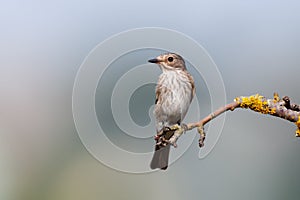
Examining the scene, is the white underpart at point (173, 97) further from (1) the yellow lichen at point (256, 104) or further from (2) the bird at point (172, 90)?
(1) the yellow lichen at point (256, 104)

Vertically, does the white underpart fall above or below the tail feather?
above

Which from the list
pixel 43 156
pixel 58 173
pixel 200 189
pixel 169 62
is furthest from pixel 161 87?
pixel 43 156

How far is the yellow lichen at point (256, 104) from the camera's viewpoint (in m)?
1.90

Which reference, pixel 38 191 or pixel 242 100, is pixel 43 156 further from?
pixel 242 100

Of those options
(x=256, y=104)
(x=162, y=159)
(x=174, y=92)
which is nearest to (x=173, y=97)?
(x=174, y=92)

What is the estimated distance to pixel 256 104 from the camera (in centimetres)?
196

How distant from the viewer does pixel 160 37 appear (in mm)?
1939

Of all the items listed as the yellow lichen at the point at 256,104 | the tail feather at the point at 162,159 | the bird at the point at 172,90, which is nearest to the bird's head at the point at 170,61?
the bird at the point at 172,90

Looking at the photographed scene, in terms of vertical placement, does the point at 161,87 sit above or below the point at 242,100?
above

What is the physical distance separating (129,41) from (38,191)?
10.5 ft

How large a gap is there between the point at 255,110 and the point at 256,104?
0.03 meters

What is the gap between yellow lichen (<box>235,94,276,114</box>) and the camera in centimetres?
190

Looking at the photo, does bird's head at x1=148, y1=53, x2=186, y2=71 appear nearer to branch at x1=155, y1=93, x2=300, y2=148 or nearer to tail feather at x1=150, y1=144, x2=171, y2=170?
tail feather at x1=150, y1=144, x2=171, y2=170

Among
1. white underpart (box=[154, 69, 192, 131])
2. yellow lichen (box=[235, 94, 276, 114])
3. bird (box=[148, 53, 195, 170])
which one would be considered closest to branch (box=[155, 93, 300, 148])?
yellow lichen (box=[235, 94, 276, 114])
